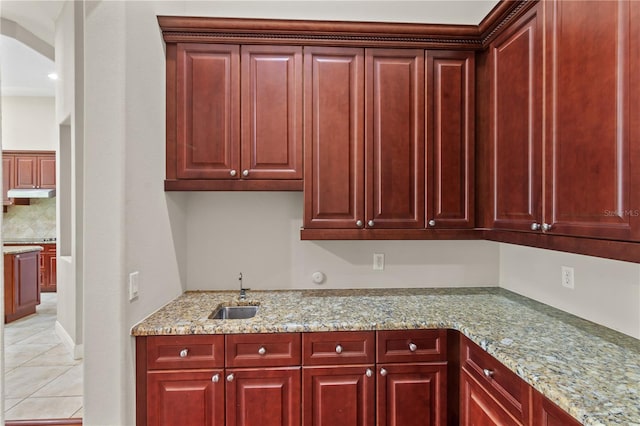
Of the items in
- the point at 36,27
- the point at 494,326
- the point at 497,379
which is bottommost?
the point at 497,379

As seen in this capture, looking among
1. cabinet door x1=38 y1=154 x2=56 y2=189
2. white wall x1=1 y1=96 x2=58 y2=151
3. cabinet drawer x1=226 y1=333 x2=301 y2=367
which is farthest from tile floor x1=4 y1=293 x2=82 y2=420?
white wall x1=1 y1=96 x2=58 y2=151

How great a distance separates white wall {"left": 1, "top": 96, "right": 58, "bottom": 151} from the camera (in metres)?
5.61

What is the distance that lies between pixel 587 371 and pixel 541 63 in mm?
1319

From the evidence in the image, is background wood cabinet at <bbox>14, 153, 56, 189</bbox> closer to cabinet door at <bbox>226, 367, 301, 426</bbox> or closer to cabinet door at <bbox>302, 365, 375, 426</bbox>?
cabinet door at <bbox>226, 367, 301, 426</bbox>

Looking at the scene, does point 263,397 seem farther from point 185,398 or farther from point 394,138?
point 394,138

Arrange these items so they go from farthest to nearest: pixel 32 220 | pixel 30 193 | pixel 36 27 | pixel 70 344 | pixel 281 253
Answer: pixel 32 220 < pixel 30 193 < pixel 36 27 < pixel 70 344 < pixel 281 253

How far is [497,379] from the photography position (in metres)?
1.37

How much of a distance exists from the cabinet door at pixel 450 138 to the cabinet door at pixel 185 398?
4.96 feet

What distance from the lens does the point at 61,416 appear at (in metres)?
2.24

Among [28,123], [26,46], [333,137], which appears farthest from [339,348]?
[28,123]

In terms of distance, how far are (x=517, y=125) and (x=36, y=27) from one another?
471cm

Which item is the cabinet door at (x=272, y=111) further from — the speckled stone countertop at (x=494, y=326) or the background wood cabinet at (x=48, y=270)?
the background wood cabinet at (x=48, y=270)

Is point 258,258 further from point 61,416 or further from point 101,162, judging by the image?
point 61,416

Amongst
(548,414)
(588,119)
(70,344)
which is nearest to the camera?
(548,414)
